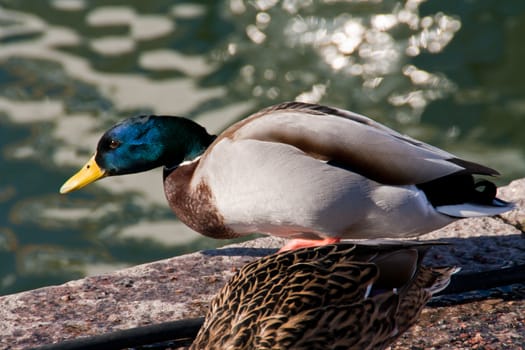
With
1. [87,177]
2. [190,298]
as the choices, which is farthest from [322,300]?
[87,177]

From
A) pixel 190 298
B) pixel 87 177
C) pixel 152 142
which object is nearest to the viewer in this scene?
pixel 190 298

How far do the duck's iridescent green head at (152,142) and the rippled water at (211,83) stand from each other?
2.84m

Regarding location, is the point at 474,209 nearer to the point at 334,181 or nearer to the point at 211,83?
the point at 334,181

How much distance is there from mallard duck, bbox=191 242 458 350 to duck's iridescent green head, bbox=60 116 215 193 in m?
1.61

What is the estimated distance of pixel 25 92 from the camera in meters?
9.11

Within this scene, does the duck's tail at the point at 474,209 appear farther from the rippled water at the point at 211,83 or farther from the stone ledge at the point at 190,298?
the rippled water at the point at 211,83

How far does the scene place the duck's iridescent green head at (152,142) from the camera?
16.5ft

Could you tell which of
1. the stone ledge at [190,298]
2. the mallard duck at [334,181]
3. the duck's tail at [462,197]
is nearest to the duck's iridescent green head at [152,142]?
the mallard duck at [334,181]

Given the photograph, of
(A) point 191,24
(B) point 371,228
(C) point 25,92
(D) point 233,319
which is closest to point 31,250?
(C) point 25,92

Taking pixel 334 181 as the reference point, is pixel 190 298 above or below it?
below

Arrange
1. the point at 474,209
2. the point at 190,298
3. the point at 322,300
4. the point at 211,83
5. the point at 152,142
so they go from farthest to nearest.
A: 1. the point at 211,83
2. the point at 152,142
3. the point at 474,209
4. the point at 190,298
5. the point at 322,300

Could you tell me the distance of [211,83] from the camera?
9062 mm

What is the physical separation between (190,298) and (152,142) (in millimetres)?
1108

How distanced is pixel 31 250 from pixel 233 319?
16.1 feet
